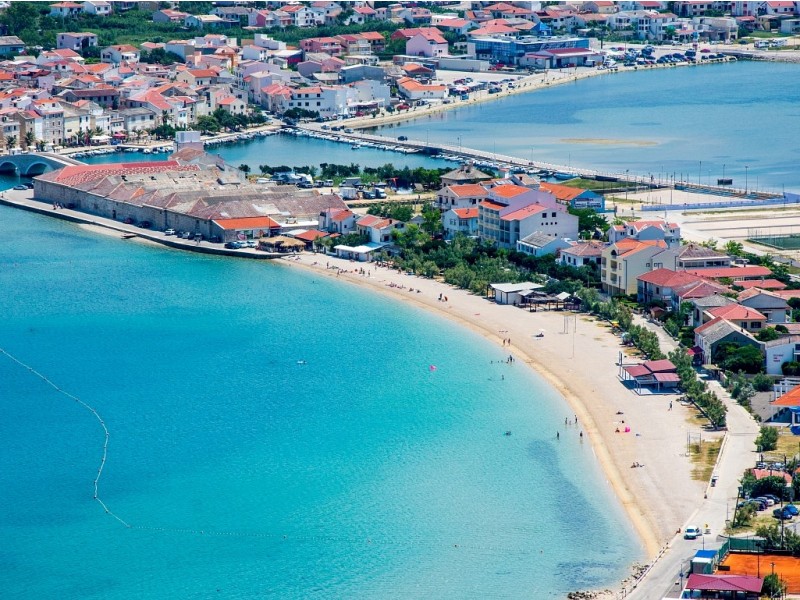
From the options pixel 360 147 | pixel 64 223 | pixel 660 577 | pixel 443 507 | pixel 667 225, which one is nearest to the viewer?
pixel 660 577

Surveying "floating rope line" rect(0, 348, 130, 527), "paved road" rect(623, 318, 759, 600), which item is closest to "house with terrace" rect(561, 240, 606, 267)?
"paved road" rect(623, 318, 759, 600)

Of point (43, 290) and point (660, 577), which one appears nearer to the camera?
point (660, 577)

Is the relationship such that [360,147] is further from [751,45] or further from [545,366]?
[751,45]

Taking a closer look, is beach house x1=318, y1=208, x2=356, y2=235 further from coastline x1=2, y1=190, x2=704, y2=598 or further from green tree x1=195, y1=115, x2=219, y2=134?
green tree x1=195, y1=115, x2=219, y2=134

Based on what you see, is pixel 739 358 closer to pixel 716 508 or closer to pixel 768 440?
pixel 768 440

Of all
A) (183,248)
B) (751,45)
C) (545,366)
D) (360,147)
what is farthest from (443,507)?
(751,45)
